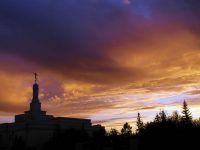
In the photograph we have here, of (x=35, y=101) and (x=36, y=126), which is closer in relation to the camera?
(x=36, y=126)

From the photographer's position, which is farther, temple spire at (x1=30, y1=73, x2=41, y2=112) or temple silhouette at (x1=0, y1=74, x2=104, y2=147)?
temple spire at (x1=30, y1=73, x2=41, y2=112)

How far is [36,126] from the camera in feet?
204

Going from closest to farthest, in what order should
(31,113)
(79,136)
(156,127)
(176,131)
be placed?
(176,131), (156,127), (79,136), (31,113)

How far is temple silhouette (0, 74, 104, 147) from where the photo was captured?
61.6 meters

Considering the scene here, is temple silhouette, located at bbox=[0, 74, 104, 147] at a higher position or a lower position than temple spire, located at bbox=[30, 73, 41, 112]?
lower

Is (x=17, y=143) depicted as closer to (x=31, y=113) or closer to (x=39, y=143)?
(x=39, y=143)

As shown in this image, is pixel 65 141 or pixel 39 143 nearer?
pixel 65 141

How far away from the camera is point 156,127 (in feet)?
113

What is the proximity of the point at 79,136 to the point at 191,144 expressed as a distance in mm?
27941

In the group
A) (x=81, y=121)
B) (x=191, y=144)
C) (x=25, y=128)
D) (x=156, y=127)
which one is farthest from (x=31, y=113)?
(x=191, y=144)

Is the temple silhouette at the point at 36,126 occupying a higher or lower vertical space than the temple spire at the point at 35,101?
lower

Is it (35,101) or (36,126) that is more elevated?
(35,101)

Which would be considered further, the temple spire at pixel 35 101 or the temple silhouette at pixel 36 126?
the temple spire at pixel 35 101

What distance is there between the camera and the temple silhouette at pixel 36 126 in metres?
61.6
